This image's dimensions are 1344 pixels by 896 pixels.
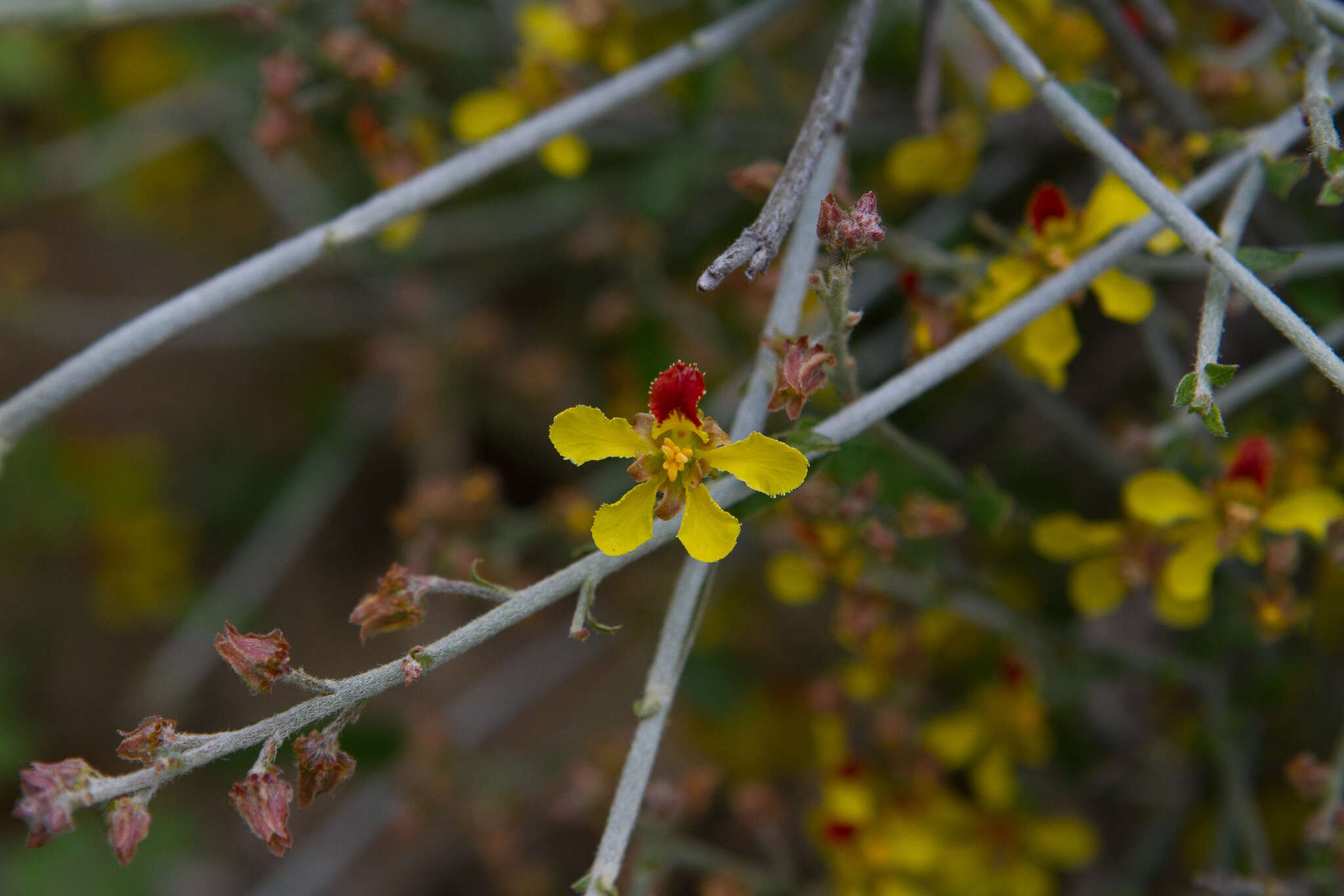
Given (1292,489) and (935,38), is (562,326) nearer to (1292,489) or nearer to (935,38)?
(935,38)

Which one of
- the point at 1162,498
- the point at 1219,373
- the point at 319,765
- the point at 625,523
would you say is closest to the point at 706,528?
the point at 625,523

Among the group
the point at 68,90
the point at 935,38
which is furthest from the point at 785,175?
the point at 68,90

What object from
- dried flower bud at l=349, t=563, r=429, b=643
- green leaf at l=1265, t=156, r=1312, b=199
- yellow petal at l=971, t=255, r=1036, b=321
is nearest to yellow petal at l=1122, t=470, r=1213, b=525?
yellow petal at l=971, t=255, r=1036, b=321

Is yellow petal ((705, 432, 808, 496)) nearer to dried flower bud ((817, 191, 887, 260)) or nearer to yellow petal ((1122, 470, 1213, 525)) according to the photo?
dried flower bud ((817, 191, 887, 260))

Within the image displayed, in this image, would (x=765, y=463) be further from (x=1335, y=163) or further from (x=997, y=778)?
(x=997, y=778)

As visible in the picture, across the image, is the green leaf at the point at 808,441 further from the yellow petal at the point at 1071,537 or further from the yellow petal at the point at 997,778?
the yellow petal at the point at 997,778
